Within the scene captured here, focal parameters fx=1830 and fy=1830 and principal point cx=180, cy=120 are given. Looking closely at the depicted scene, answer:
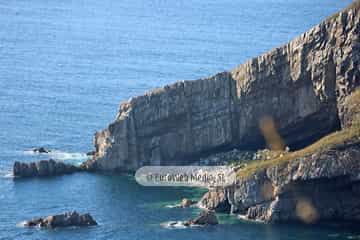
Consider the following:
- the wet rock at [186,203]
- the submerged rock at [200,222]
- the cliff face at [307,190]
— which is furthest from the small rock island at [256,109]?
→ the submerged rock at [200,222]

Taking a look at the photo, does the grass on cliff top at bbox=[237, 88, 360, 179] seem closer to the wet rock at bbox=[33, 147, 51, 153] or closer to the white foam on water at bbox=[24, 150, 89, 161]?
the white foam on water at bbox=[24, 150, 89, 161]

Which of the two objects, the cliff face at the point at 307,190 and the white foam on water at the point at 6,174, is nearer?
the cliff face at the point at 307,190

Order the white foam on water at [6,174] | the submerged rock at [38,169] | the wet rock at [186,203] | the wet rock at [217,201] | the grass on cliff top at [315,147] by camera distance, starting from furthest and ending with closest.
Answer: the white foam on water at [6,174]
the submerged rock at [38,169]
the wet rock at [186,203]
the wet rock at [217,201]
the grass on cliff top at [315,147]

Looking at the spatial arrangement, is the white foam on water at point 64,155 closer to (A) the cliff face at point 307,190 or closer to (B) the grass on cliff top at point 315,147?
(B) the grass on cliff top at point 315,147

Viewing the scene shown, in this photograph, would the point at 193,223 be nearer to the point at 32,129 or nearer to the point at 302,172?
the point at 302,172

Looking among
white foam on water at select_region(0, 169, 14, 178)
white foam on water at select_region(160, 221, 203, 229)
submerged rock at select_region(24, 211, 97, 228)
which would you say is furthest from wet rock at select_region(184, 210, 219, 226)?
white foam on water at select_region(0, 169, 14, 178)

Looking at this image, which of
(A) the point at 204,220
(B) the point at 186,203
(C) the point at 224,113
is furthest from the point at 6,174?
→ (A) the point at 204,220

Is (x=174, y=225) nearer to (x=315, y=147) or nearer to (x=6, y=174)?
(x=315, y=147)
